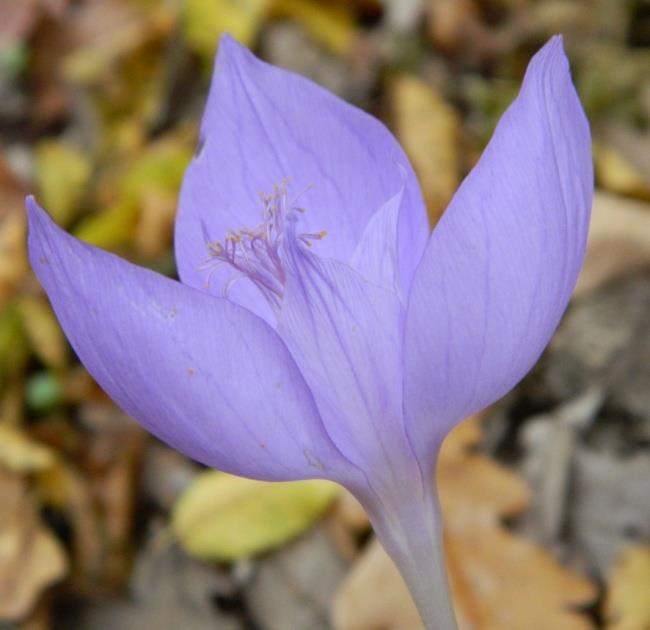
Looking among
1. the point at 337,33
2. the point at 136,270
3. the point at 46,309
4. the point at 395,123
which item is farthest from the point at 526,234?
the point at 337,33

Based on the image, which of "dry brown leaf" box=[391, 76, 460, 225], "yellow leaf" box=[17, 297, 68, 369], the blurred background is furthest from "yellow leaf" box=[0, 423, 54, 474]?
"dry brown leaf" box=[391, 76, 460, 225]

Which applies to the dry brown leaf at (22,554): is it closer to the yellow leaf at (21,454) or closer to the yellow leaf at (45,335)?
the yellow leaf at (21,454)

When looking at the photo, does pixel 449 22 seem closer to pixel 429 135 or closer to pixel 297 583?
pixel 429 135

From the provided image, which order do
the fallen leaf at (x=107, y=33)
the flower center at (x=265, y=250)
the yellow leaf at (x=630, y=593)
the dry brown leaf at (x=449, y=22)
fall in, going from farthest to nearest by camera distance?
the fallen leaf at (x=107, y=33) < the dry brown leaf at (x=449, y=22) < the yellow leaf at (x=630, y=593) < the flower center at (x=265, y=250)

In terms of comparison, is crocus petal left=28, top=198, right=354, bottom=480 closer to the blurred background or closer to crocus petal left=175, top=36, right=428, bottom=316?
crocus petal left=175, top=36, right=428, bottom=316

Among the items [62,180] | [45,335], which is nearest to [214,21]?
[62,180]

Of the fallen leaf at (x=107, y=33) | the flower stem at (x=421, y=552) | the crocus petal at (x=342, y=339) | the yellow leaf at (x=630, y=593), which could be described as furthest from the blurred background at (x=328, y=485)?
the crocus petal at (x=342, y=339)

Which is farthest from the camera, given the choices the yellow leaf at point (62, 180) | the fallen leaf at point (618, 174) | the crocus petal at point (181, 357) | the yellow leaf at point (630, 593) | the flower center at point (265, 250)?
the yellow leaf at point (62, 180)
